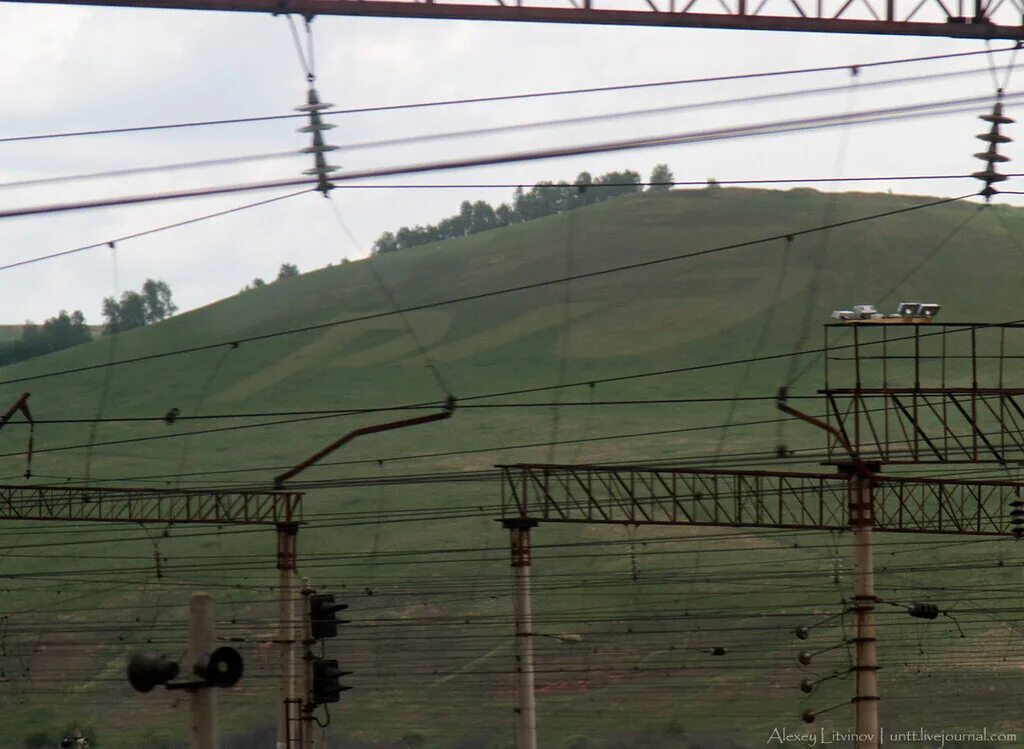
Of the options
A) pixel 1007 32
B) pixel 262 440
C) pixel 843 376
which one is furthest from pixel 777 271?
pixel 1007 32

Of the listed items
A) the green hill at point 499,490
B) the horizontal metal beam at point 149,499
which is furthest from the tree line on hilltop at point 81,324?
the horizontal metal beam at point 149,499

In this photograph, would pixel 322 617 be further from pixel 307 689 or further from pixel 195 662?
pixel 195 662

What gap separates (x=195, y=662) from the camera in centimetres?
1248

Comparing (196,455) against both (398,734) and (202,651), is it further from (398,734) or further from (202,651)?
(202,651)

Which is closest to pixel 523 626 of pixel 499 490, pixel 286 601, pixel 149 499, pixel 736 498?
pixel 286 601

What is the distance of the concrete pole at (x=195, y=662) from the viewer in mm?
12555

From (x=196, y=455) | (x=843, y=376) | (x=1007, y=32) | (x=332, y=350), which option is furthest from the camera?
(x=332, y=350)

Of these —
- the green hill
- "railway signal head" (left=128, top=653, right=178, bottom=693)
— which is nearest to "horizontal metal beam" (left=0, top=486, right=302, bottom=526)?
the green hill

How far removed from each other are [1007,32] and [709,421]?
9675 centimetres

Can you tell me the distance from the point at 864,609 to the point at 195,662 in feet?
49.7

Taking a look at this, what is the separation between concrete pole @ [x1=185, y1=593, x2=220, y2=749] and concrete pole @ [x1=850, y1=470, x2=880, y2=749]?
14798 mm

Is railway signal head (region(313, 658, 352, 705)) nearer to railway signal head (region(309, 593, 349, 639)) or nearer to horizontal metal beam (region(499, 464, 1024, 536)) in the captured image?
railway signal head (region(309, 593, 349, 639))

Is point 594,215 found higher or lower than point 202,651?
higher

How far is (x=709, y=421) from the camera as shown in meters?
114
